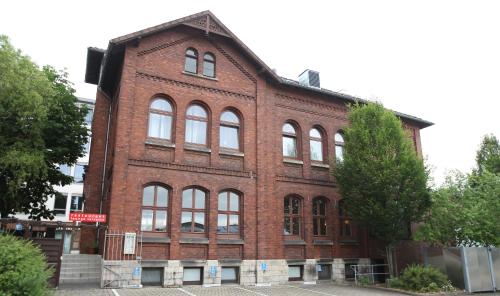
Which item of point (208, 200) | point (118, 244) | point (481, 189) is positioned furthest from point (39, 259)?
point (481, 189)

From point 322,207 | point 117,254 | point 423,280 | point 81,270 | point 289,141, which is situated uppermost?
point 289,141

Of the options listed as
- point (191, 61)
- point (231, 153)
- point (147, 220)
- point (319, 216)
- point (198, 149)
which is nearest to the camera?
Answer: point (147, 220)

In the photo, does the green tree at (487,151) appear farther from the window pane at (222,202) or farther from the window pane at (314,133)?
the window pane at (222,202)

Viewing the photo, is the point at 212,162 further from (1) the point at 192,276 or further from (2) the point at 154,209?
(1) the point at 192,276

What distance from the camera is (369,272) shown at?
66.8 feet

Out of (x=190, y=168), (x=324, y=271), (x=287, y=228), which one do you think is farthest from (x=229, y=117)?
(x=324, y=271)

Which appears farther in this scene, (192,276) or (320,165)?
(320,165)

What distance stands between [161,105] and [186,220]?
493cm

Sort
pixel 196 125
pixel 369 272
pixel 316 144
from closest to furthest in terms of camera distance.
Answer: pixel 196 125 → pixel 369 272 → pixel 316 144

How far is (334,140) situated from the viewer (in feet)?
72.2

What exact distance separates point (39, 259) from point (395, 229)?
13.8 meters

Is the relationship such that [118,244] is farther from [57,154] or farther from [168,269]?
[57,154]

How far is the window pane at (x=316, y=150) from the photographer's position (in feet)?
70.0

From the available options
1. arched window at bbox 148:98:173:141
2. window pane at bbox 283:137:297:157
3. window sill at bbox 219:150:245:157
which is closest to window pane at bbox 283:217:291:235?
window pane at bbox 283:137:297:157
